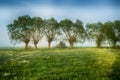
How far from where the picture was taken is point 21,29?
83500mm

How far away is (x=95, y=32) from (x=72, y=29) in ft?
32.3

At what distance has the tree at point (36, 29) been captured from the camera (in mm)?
81375

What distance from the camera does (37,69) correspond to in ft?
68.6

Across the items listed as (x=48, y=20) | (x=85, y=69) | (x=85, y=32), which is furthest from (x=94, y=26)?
(x=85, y=69)

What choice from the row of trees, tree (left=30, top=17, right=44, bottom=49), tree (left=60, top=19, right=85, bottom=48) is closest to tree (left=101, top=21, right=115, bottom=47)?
the row of trees

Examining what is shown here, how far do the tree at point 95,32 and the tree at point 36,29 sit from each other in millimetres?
20064

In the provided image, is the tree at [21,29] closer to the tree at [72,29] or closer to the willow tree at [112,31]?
the tree at [72,29]

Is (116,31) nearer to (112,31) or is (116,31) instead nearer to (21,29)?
(112,31)

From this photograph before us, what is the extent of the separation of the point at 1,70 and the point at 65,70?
593 centimetres

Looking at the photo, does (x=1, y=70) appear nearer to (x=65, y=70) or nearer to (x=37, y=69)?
(x=37, y=69)

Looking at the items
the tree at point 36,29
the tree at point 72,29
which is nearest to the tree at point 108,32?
the tree at point 72,29

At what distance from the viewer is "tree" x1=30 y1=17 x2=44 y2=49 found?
81.4 meters

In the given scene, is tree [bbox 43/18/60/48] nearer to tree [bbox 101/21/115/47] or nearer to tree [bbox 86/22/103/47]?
tree [bbox 86/22/103/47]

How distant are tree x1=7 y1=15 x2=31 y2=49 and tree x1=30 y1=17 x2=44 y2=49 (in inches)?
70.2
